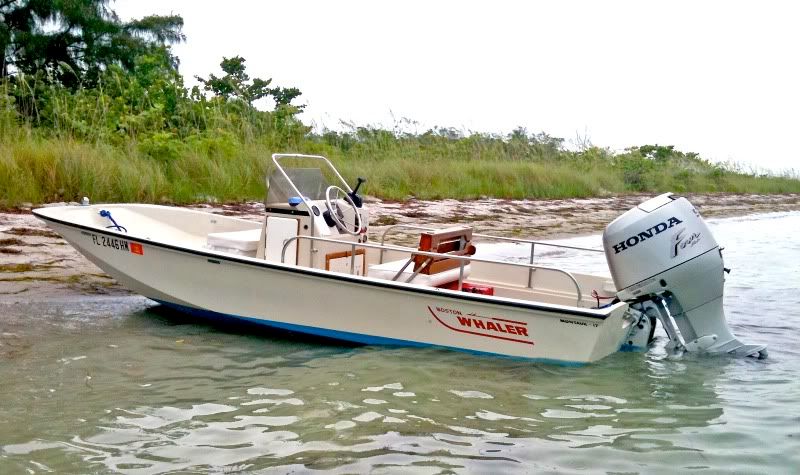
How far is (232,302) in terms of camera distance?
6992mm

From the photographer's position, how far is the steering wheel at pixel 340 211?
746cm

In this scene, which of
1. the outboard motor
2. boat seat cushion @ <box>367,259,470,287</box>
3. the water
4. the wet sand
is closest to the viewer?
the water

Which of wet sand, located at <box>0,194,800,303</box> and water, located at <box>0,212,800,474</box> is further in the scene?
wet sand, located at <box>0,194,800,303</box>

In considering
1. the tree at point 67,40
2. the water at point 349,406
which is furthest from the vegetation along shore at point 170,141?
the water at point 349,406

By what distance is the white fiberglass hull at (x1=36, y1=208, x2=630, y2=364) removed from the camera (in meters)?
6.04

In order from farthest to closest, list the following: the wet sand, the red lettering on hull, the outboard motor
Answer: the wet sand < the red lettering on hull < the outboard motor

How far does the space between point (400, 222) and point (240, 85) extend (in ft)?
36.3

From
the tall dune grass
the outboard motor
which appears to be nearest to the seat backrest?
the outboard motor

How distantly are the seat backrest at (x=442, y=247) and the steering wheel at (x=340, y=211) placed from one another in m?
0.81

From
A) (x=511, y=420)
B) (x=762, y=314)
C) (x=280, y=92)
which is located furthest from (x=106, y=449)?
(x=280, y=92)

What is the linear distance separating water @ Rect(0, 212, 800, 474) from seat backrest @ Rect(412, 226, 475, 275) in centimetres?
74

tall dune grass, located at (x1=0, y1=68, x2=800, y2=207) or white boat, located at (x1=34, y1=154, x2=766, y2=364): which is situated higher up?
tall dune grass, located at (x1=0, y1=68, x2=800, y2=207)

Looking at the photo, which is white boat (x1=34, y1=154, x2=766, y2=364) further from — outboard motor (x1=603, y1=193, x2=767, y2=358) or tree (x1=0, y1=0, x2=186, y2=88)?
tree (x1=0, y1=0, x2=186, y2=88)

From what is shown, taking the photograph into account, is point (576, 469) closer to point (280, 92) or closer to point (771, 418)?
point (771, 418)
